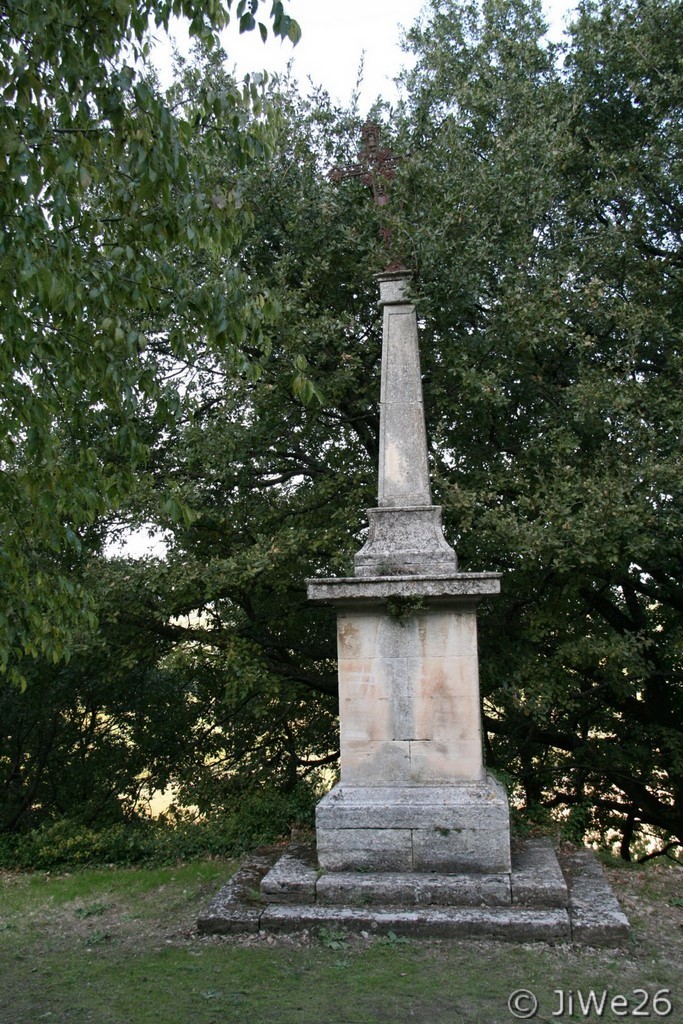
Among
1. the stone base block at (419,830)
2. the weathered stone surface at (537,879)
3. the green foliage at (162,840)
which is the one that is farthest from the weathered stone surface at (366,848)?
the green foliage at (162,840)

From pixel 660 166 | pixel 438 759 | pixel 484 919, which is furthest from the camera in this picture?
pixel 660 166

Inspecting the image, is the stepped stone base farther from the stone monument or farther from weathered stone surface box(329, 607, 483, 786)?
weathered stone surface box(329, 607, 483, 786)

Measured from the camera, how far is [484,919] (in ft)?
18.4

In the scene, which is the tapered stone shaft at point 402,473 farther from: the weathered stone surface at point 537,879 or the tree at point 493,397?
the weathered stone surface at point 537,879

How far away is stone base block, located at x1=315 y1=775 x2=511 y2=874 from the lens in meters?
6.13

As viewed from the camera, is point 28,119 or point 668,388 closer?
point 28,119

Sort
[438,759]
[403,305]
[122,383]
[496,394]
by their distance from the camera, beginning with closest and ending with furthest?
1. [122,383]
2. [438,759]
3. [403,305]
4. [496,394]

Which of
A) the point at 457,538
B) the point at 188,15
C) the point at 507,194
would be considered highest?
the point at 507,194

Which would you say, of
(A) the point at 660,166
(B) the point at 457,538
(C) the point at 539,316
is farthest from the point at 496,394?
(A) the point at 660,166

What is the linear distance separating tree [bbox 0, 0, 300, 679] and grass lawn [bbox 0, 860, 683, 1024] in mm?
1936

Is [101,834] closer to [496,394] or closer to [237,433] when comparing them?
[237,433]

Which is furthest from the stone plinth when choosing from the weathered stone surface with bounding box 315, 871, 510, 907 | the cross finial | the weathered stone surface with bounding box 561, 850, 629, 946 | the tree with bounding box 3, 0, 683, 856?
the cross finial

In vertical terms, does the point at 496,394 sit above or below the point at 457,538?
above

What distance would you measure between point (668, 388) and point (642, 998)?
6.66 metres
